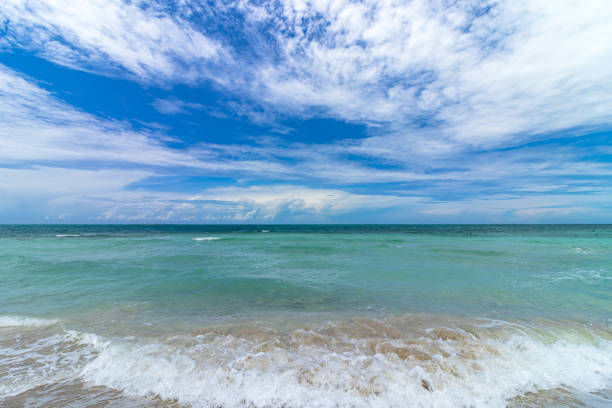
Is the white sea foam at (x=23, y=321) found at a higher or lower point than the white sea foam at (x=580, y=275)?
lower

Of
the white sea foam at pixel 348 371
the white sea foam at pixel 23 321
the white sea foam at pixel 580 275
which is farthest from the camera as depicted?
the white sea foam at pixel 580 275

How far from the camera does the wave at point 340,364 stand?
3973 millimetres

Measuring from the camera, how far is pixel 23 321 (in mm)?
6844

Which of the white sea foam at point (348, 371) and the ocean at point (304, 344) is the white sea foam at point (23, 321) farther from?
the white sea foam at point (348, 371)

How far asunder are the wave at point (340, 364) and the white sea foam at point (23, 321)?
1.13 m

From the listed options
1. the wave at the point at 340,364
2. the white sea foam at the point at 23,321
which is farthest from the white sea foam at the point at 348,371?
the white sea foam at the point at 23,321

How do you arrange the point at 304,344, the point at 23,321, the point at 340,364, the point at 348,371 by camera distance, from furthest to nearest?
the point at 23,321, the point at 304,344, the point at 340,364, the point at 348,371

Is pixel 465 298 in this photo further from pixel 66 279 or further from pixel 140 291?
pixel 66 279

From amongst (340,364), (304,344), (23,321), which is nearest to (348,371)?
(340,364)

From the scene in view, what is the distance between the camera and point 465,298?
9164 mm

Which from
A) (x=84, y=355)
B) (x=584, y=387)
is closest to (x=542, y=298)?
(x=584, y=387)

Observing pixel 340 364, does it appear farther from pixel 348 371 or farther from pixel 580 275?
pixel 580 275

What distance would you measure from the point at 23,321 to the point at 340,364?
26.9 feet

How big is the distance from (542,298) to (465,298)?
8.56 ft
